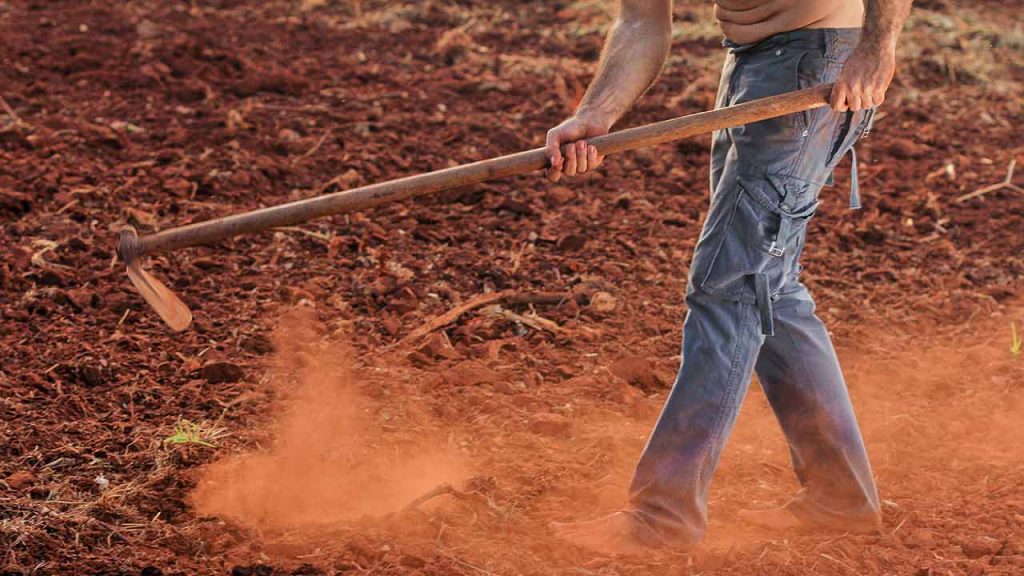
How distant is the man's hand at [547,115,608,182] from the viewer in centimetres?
287

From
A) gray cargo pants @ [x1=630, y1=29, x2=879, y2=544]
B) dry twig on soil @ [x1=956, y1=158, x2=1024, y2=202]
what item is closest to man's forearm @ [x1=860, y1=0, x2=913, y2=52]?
gray cargo pants @ [x1=630, y1=29, x2=879, y2=544]

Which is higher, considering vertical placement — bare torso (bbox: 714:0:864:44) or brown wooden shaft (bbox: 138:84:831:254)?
bare torso (bbox: 714:0:864:44)

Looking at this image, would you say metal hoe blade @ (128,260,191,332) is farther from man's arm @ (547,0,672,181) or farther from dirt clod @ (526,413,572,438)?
man's arm @ (547,0,672,181)

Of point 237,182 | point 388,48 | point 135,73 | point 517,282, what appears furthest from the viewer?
point 388,48

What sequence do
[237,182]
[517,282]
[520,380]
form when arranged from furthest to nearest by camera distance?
1. [237,182]
2. [517,282]
3. [520,380]

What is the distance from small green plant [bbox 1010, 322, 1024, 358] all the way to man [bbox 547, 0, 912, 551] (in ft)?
4.19

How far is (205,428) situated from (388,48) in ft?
12.7

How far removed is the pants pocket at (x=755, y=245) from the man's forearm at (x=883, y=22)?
1.21 feet

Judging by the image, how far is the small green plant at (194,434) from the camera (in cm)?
335

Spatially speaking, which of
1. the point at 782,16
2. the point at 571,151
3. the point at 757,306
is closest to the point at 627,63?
the point at 571,151

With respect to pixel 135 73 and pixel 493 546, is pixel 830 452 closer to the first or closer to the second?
pixel 493 546

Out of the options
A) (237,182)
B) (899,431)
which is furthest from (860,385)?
(237,182)

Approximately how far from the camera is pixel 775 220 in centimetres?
275

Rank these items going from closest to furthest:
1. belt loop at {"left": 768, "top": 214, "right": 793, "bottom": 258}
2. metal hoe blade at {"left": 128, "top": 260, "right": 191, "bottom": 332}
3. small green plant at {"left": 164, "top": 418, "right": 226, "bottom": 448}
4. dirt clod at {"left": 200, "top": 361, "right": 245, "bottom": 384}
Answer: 1. belt loop at {"left": 768, "top": 214, "right": 793, "bottom": 258}
2. metal hoe blade at {"left": 128, "top": 260, "right": 191, "bottom": 332}
3. small green plant at {"left": 164, "top": 418, "right": 226, "bottom": 448}
4. dirt clod at {"left": 200, "top": 361, "right": 245, "bottom": 384}
